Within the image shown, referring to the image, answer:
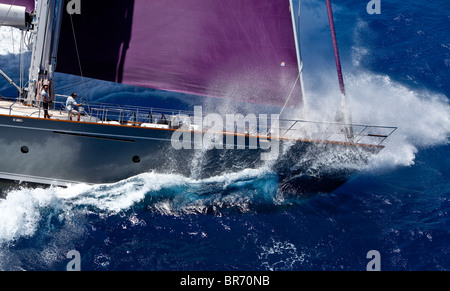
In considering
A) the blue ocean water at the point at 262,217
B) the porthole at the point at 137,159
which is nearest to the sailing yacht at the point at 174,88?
the porthole at the point at 137,159

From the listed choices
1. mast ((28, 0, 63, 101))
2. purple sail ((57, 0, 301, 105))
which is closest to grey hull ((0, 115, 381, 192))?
mast ((28, 0, 63, 101))

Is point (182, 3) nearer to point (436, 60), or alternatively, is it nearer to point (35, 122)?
point (35, 122)

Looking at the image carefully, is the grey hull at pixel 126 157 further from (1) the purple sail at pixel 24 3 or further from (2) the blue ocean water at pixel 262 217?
(1) the purple sail at pixel 24 3

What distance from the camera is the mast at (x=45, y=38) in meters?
13.0

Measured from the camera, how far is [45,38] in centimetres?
1317

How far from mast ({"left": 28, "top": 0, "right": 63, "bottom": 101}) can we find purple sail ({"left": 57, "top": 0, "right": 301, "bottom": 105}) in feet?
1.00

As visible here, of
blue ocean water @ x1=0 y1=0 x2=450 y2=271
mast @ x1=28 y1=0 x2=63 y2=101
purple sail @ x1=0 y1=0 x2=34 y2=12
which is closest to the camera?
blue ocean water @ x1=0 y1=0 x2=450 y2=271

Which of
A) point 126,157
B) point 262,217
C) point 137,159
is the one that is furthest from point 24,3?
point 262,217

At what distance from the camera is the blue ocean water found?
390 inches

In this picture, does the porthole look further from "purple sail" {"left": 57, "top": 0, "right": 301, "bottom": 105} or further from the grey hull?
"purple sail" {"left": 57, "top": 0, "right": 301, "bottom": 105}

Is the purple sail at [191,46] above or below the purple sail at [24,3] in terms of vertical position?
below

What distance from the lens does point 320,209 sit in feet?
40.1

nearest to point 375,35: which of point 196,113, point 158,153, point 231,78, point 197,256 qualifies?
point 196,113

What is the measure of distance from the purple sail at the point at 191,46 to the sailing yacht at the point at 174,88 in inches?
1.3
